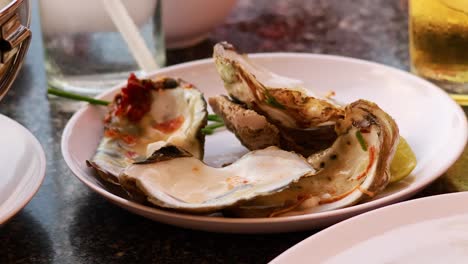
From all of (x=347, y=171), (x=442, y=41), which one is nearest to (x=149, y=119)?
(x=347, y=171)

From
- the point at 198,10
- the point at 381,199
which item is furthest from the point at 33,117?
the point at 381,199

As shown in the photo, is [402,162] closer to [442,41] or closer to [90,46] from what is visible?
[442,41]

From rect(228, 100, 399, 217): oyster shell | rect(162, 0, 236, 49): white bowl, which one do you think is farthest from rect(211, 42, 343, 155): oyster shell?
rect(162, 0, 236, 49): white bowl

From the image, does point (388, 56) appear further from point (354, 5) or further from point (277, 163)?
point (277, 163)

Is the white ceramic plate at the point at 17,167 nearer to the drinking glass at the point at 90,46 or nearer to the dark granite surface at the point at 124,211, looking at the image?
the dark granite surface at the point at 124,211

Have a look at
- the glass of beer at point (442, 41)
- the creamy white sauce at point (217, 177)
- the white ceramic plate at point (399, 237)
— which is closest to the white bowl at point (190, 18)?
the glass of beer at point (442, 41)

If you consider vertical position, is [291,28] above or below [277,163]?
below
